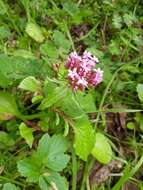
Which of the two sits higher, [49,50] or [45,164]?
[49,50]

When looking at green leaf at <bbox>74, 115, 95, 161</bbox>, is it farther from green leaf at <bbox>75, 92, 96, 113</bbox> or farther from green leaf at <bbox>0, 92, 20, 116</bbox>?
green leaf at <bbox>0, 92, 20, 116</bbox>

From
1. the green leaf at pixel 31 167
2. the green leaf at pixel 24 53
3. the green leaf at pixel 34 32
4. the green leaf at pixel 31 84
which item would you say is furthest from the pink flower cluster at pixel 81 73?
the green leaf at pixel 34 32

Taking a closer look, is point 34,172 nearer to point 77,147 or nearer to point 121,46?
point 77,147

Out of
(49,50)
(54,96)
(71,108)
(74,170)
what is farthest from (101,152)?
(49,50)

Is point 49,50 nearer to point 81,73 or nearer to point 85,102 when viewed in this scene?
point 85,102

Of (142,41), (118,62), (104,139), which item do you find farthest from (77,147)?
(142,41)

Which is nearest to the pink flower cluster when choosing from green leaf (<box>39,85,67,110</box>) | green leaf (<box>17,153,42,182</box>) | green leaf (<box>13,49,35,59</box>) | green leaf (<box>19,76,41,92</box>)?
green leaf (<box>39,85,67,110</box>)
